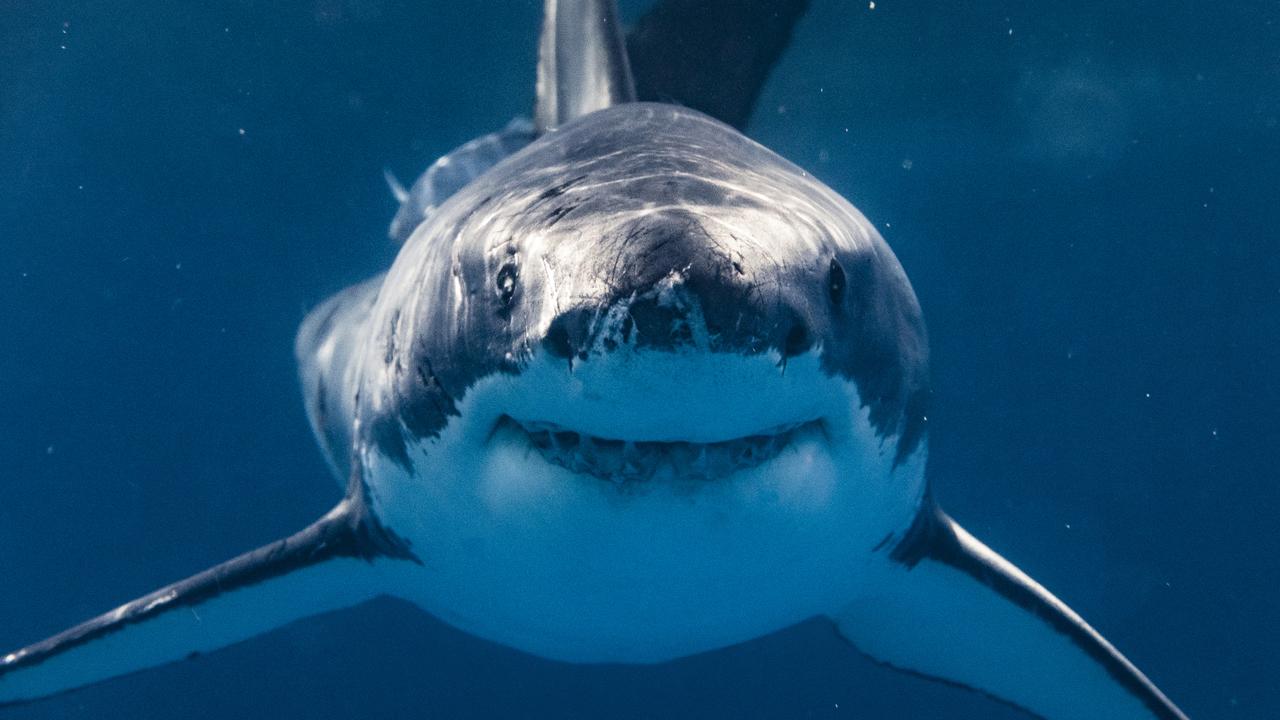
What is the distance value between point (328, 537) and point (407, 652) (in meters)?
13.1

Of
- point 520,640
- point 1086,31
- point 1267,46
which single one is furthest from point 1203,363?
point 520,640

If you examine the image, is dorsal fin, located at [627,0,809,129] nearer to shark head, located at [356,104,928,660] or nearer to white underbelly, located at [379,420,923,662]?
shark head, located at [356,104,928,660]

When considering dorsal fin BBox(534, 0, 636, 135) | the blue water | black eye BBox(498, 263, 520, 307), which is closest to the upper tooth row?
black eye BBox(498, 263, 520, 307)

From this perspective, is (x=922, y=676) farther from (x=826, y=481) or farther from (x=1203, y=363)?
(x=1203, y=363)

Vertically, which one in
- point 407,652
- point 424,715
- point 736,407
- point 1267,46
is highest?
point 736,407

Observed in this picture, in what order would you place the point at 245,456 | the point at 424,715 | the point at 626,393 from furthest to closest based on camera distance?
the point at 245,456 < the point at 424,715 < the point at 626,393

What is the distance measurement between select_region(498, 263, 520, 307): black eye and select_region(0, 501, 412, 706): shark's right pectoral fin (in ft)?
5.77

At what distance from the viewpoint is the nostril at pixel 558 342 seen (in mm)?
1676

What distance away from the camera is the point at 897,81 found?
13242 millimetres

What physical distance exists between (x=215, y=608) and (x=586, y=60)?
12.0 ft

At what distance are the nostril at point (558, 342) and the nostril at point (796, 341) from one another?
0.41 meters

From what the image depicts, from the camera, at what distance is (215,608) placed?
3.84 meters

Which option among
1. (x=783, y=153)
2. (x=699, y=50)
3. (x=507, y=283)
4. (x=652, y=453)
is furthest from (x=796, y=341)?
(x=783, y=153)

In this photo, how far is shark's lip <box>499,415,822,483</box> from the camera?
2.04 m
